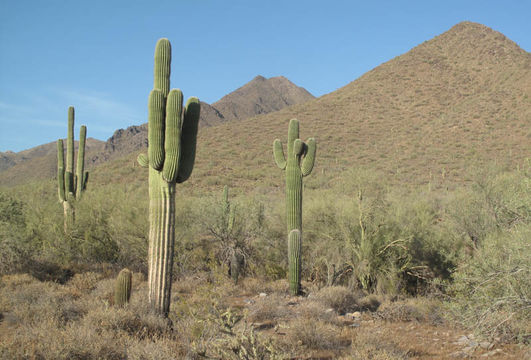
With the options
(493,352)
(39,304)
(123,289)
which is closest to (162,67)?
(123,289)

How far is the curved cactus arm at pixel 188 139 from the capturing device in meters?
7.64

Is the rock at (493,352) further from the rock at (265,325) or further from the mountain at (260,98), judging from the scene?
the mountain at (260,98)

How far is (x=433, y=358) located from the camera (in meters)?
6.65

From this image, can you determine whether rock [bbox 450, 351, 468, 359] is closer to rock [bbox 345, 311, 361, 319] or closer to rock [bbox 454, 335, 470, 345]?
rock [bbox 454, 335, 470, 345]

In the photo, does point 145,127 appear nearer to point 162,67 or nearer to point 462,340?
point 162,67

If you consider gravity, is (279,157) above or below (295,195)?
above

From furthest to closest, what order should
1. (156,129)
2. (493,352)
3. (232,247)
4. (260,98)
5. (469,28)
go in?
(260,98)
(469,28)
(232,247)
(156,129)
(493,352)

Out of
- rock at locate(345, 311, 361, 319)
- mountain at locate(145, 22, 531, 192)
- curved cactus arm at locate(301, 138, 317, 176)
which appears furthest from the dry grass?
mountain at locate(145, 22, 531, 192)

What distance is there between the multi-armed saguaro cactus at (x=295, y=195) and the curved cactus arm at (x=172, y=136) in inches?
162

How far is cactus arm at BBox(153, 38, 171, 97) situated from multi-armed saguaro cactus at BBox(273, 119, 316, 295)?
4102 mm

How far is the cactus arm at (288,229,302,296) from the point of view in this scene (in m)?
10.4

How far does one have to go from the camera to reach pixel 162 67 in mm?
8055

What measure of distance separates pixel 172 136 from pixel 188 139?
504 millimetres

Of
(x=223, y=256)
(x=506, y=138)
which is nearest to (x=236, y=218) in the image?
(x=223, y=256)
